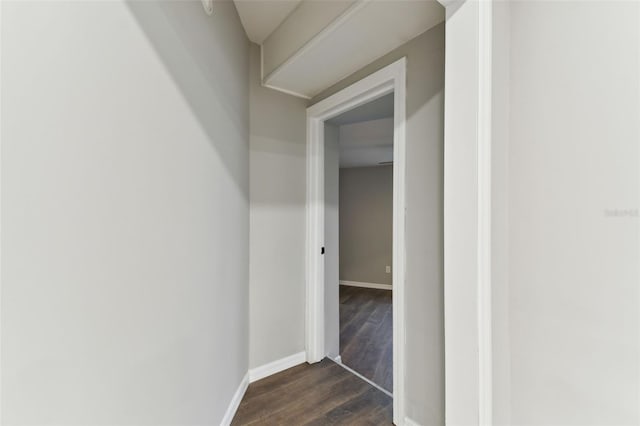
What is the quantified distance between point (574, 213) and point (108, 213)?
53.1 inches

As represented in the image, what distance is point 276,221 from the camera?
2031mm

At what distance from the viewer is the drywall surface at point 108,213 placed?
447 mm

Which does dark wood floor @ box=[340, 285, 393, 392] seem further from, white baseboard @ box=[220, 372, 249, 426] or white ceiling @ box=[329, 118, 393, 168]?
white ceiling @ box=[329, 118, 393, 168]

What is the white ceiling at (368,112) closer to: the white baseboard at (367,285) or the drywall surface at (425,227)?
the drywall surface at (425,227)

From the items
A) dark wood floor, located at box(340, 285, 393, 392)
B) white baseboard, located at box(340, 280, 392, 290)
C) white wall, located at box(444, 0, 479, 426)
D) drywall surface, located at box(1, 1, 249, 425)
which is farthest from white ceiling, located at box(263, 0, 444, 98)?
white baseboard, located at box(340, 280, 392, 290)

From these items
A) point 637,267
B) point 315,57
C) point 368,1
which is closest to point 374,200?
point 315,57

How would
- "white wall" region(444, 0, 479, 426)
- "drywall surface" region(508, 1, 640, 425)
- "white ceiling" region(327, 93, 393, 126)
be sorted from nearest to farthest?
"drywall surface" region(508, 1, 640, 425) < "white wall" region(444, 0, 479, 426) < "white ceiling" region(327, 93, 393, 126)

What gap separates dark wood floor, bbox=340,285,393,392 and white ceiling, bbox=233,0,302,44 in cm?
272

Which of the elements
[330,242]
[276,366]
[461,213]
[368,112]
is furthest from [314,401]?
[368,112]

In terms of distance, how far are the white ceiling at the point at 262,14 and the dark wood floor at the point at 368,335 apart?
2.72m

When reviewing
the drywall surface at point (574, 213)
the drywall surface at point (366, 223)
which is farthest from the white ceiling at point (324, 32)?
the drywall surface at point (366, 223)

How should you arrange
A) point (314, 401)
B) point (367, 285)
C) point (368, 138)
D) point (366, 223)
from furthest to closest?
point (366, 223) < point (367, 285) < point (368, 138) < point (314, 401)

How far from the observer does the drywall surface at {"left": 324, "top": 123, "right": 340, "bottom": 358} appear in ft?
Answer: 7.64

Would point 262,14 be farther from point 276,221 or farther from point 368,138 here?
point 368,138
